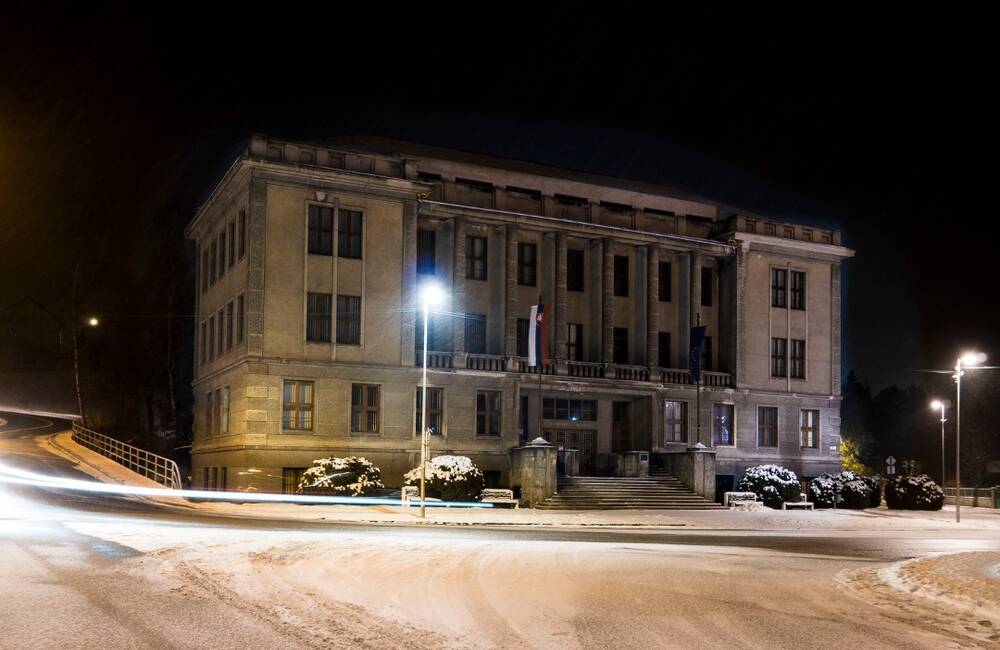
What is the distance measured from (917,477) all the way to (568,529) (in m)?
28.4

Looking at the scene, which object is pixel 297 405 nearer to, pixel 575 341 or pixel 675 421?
pixel 575 341

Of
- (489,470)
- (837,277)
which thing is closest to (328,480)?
(489,470)

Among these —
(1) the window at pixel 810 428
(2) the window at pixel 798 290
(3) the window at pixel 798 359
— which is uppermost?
(2) the window at pixel 798 290

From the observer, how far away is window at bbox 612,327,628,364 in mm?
53188

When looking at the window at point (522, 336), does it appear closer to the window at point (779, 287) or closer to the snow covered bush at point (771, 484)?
the snow covered bush at point (771, 484)

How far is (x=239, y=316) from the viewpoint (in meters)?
44.8

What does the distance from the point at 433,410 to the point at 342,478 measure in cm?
779

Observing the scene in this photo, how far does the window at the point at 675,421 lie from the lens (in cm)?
5254

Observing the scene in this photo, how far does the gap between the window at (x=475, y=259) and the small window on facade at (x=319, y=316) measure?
7.84 metres

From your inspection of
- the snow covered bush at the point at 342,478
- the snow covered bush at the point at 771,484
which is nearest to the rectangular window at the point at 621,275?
the snow covered bush at the point at 771,484

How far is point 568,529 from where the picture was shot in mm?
32219

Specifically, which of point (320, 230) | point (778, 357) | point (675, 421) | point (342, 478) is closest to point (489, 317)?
point (320, 230)

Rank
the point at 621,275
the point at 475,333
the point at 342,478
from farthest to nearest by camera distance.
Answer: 1. the point at 621,275
2. the point at 475,333
3. the point at 342,478

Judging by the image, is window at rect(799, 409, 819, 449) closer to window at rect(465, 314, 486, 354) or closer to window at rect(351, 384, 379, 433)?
window at rect(465, 314, 486, 354)
